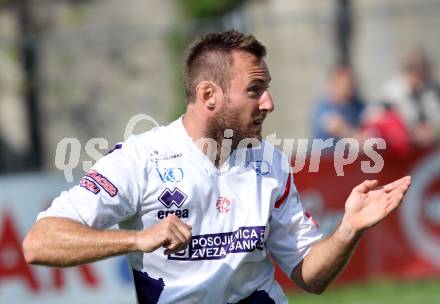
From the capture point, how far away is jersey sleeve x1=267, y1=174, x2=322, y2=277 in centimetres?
531

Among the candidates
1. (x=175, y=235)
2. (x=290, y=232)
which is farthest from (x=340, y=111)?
(x=175, y=235)

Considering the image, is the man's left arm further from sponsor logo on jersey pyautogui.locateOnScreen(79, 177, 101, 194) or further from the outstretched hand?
sponsor logo on jersey pyautogui.locateOnScreen(79, 177, 101, 194)

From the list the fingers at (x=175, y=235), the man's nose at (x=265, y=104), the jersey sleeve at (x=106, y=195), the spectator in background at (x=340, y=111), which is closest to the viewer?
the fingers at (x=175, y=235)

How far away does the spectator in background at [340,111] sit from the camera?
1199cm

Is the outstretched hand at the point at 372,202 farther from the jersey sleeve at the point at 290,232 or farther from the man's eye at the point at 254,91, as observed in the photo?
the man's eye at the point at 254,91

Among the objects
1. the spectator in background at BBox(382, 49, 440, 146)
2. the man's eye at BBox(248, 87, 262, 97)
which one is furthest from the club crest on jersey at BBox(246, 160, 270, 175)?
the spectator in background at BBox(382, 49, 440, 146)

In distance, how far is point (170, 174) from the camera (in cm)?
504

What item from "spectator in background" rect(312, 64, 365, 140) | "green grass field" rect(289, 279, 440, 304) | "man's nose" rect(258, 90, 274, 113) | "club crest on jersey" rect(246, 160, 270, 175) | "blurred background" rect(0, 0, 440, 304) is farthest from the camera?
→ "spectator in background" rect(312, 64, 365, 140)

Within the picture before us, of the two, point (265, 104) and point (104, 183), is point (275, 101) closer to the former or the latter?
point (265, 104)

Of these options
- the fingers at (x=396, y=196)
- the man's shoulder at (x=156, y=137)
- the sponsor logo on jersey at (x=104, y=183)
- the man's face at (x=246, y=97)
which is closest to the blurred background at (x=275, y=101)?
the man's shoulder at (x=156, y=137)

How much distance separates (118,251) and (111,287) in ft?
22.6

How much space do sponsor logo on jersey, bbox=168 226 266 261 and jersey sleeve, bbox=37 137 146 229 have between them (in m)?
0.30

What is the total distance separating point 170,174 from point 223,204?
0.93ft

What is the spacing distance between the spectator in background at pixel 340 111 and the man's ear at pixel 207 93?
6803 millimetres
